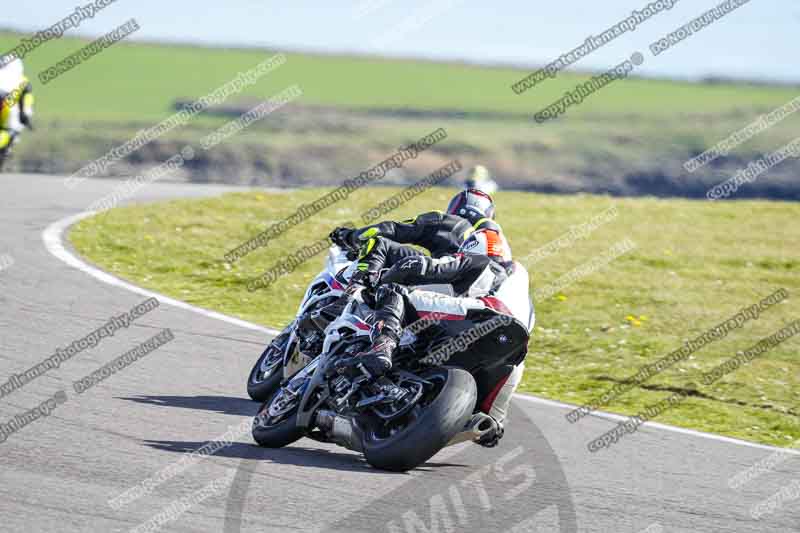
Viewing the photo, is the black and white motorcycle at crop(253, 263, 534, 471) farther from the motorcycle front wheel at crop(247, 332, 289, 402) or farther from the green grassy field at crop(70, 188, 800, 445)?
the green grassy field at crop(70, 188, 800, 445)

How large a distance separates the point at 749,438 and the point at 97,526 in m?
5.29

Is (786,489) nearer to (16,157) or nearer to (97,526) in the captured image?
(97,526)

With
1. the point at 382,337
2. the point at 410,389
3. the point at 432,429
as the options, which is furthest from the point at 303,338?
the point at 432,429

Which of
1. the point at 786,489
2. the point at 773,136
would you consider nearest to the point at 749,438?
the point at 786,489

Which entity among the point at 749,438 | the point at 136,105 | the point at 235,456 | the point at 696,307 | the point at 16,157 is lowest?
the point at 136,105

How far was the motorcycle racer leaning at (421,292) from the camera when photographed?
6.61 metres

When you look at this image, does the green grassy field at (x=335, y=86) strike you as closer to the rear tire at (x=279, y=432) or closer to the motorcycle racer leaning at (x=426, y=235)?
the motorcycle racer leaning at (x=426, y=235)

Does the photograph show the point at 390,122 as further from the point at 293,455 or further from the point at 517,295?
the point at 293,455

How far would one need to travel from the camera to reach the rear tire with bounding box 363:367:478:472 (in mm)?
6227

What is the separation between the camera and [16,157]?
2702 centimetres

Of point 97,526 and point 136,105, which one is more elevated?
point 97,526

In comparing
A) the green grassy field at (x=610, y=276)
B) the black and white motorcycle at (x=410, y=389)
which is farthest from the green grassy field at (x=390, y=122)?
the black and white motorcycle at (x=410, y=389)

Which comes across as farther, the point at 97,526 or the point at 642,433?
the point at 642,433

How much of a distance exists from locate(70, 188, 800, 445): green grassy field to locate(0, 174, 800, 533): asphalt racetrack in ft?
6.43
